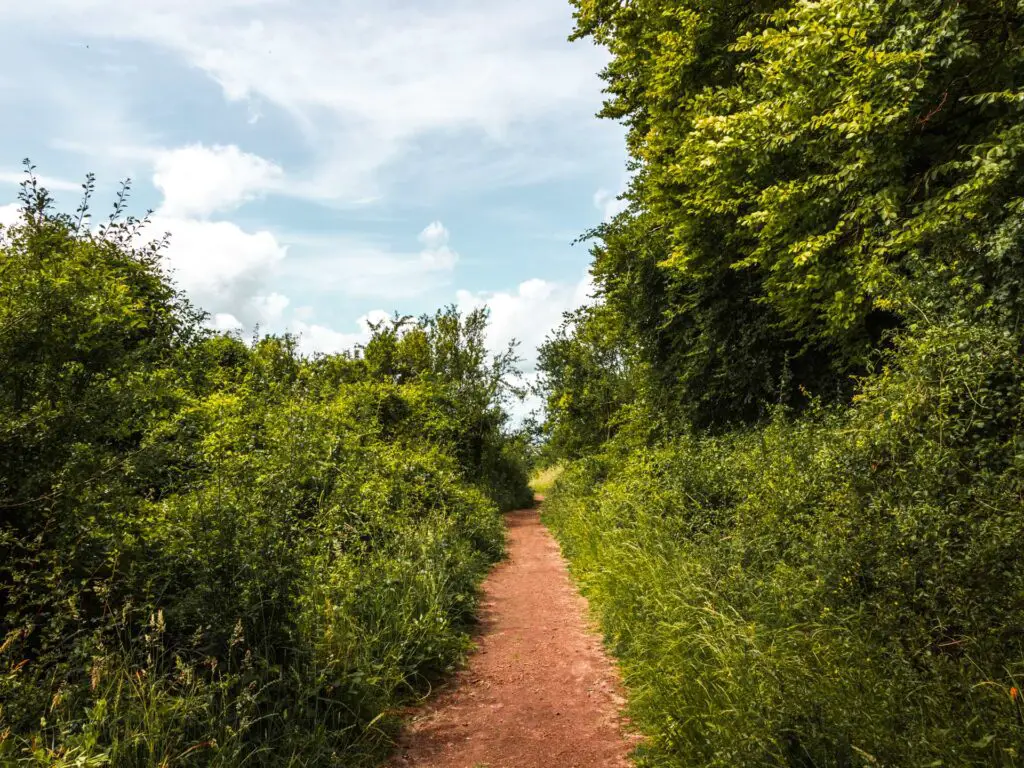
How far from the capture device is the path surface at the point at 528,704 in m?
4.25

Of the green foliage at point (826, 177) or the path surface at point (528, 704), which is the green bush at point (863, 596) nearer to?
the path surface at point (528, 704)

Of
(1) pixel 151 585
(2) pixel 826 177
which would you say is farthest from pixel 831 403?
(1) pixel 151 585

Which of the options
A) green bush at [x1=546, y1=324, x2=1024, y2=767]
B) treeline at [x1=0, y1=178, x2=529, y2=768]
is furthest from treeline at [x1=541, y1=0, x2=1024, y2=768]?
treeline at [x1=0, y1=178, x2=529, y2=768]

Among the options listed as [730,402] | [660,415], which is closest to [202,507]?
[730,402]

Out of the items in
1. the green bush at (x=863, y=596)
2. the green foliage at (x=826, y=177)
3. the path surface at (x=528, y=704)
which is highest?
the green foliage at (x=826, y=177)

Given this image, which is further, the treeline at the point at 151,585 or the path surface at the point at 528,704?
the path surface at the point at 528,704

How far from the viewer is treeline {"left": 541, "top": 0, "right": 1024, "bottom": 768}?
315 cm

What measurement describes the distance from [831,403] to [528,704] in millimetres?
5803

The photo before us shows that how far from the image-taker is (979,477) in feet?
12.7

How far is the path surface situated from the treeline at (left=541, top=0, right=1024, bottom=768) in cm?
38

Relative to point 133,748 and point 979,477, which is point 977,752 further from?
point 133,748

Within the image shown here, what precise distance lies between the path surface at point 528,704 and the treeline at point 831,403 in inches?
14.8

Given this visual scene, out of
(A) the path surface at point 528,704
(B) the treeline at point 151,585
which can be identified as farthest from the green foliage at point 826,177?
(B) the treeline at point 151,585

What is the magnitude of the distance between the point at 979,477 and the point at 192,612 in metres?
5.72
